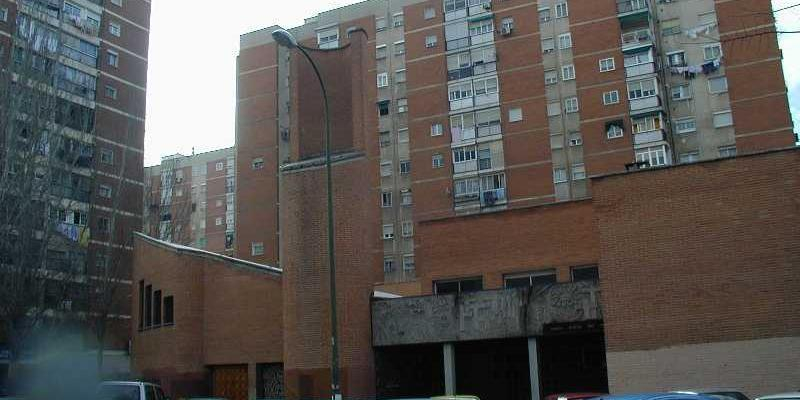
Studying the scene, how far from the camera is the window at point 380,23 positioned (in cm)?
5556

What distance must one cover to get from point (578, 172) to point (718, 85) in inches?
383

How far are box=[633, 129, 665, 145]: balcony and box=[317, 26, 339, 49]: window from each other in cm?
2328

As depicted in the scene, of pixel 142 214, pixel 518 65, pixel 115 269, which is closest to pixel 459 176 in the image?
pixel 518 65

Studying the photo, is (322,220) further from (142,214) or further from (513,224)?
(142,214)

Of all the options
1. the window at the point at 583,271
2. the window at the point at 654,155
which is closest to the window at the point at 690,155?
the window at the point at 654,155

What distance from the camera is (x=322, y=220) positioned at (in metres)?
23.6

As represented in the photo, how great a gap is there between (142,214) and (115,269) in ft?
53.2

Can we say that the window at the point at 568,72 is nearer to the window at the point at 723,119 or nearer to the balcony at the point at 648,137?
the balcony at the point at 648,137

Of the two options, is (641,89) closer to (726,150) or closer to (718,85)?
(718,85)

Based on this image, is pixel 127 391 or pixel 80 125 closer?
pixel 127 391

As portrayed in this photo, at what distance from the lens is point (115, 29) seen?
54.6 meters

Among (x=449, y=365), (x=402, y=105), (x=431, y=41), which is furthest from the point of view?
(x=402, y=105)

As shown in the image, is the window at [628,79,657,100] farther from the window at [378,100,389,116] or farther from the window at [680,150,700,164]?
the window at [378,100,389,116]

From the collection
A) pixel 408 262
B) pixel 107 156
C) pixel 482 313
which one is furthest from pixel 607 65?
pixel 107 156
